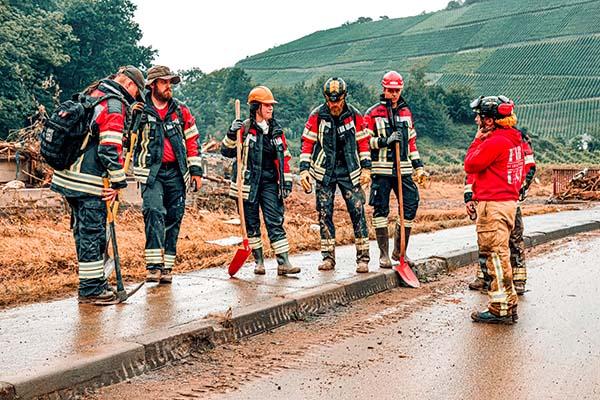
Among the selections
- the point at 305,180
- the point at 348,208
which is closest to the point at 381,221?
the point at 348,208

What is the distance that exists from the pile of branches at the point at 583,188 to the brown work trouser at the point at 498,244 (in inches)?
803

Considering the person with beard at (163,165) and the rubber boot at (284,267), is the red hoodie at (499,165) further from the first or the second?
the person with beard at (163,165)

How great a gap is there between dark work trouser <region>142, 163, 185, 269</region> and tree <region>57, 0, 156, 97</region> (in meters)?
37.1

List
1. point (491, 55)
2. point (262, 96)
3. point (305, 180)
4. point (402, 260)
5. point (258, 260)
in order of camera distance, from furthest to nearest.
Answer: point (491, 55)
point (402, 260)
point (258, 260)
point (305, 180)
point (262, 96)

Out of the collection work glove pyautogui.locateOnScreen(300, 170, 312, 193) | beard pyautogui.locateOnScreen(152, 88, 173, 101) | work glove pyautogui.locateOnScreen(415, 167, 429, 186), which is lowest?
work glove pyautogui.locateOnScreen(415, 167, 429, 186)

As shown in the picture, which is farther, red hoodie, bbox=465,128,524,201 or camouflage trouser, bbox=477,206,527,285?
camouflage trouser, bbox=477,206,527,285

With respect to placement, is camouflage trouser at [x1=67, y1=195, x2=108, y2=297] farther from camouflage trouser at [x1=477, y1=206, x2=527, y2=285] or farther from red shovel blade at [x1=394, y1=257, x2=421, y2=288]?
camouflage trouser at [x1=477, y1=206, x2=527, y2=285]

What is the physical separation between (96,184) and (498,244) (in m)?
3.73

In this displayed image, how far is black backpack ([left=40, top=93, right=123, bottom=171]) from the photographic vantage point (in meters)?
6.90

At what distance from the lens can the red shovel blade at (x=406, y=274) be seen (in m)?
9.16

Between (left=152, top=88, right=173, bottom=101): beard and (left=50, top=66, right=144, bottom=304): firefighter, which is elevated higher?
(left=152, top=88, right=173, bottom=101): beard

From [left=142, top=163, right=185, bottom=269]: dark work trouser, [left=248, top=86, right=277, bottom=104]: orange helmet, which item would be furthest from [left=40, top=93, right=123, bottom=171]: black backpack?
[left=248, top=86, right=277, bottom=104]: orange helmet

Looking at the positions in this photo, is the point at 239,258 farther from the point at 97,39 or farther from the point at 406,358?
the point at 97,39

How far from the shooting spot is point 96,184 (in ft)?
23.4
